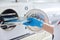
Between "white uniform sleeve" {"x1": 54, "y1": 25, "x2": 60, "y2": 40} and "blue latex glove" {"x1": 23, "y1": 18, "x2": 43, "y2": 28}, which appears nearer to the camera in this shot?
"blue latex glove" {"x1": 23, "y1": 18, "x2": 43, "y2": 28}

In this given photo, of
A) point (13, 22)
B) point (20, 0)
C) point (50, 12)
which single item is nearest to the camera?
point (13, 22)

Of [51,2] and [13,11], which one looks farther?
[51,2]

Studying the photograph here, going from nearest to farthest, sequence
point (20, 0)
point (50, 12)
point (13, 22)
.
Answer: point (13, 22)
point (20, 0)
point (50, 12)

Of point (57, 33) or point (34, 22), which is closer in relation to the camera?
point (34, 22)

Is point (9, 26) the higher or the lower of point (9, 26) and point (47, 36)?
the higher

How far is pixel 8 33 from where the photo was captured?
2.68 ft

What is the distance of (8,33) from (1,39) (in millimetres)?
73

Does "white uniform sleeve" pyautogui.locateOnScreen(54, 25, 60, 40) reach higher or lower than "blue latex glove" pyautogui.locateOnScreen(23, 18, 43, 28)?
lower

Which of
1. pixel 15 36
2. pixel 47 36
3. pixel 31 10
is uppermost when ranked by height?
pixel 31 10

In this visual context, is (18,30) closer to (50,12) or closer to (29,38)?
(29,38)

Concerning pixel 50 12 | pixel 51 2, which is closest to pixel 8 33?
pixel 50 12

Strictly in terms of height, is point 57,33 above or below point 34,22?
below

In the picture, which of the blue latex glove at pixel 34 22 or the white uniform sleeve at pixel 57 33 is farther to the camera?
the white uniform sleeve at pixel 57 33

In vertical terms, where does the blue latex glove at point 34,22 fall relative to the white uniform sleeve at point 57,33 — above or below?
above
